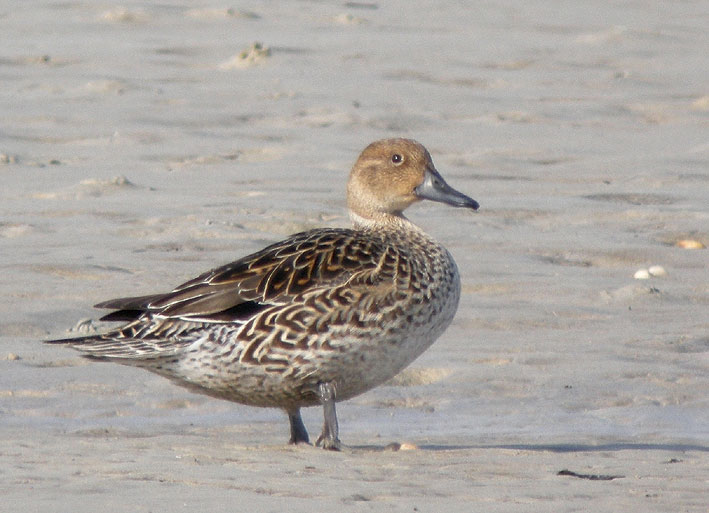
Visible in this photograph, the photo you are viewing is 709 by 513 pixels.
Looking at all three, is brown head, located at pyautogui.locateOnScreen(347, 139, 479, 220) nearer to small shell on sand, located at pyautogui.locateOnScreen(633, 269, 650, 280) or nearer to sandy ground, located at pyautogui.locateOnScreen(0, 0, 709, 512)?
sandy ground, located at pyautogui.locateOnScreen(0, 0, 709, 512)

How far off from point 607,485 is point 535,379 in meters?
1.84

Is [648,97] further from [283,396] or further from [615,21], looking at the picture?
[283,396]

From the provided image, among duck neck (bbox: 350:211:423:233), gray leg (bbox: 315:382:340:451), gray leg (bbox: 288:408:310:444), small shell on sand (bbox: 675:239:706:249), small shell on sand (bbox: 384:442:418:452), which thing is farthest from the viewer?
small shell on sand (bbox: 675:239:706:249)

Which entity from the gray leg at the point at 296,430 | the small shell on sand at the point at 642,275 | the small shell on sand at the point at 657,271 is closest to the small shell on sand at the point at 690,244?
the small shell on sand at the point at 657,271

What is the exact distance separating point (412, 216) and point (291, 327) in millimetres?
3405

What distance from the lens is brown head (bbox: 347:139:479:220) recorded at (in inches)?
278

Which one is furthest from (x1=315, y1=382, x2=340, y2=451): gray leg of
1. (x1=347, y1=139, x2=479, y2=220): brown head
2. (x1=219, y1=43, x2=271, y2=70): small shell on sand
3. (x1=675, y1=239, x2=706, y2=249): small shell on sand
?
(x1=219, y1=43, x2=271, y2=70): small shell on sand

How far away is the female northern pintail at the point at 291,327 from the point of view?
5.97 m

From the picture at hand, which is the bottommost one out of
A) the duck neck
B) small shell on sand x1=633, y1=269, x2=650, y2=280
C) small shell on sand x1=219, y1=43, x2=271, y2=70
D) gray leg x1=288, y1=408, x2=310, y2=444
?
small shell on sand x1=633, y1=269, x2=650, y2=280

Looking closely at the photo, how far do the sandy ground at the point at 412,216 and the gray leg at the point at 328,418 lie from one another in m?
0.10

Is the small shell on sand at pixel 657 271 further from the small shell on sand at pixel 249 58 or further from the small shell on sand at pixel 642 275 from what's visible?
the small shell on sand at pixel 249 58

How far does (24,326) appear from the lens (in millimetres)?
7246

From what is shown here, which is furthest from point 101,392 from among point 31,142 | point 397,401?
point 31,142

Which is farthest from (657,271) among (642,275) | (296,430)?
(296,430)
